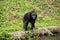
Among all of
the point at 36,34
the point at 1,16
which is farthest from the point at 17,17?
the point at 36,34

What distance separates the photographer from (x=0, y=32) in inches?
614

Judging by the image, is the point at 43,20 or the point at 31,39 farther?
the point at 43,20

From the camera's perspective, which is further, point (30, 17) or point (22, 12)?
point (22, 12)

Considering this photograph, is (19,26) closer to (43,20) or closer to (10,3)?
(43,20)

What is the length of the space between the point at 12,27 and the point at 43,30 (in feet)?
6.97

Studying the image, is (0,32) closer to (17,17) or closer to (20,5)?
(17,17)

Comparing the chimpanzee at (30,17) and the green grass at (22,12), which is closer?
the chimpanzee at (30,17)

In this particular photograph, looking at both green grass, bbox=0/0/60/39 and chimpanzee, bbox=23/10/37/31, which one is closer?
chimpanzee, bbox=23/10/37/31

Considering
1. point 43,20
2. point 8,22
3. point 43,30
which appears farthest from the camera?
point 43,20

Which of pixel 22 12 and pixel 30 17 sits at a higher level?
pixel 30 17

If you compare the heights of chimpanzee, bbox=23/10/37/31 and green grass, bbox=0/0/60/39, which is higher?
chimpanzee, bbox=23/10/37/31

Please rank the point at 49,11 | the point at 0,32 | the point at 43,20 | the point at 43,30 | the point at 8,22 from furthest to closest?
1. the point at 49,11
2. the point at 43,20
3. the point at 8,22
4. the point at 43,30
5. the point at 0,32

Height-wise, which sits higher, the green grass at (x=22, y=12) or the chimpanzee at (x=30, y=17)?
the chimpanzee at (x=30, y=17)

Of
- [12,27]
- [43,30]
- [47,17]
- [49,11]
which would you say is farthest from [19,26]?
[49,11]
